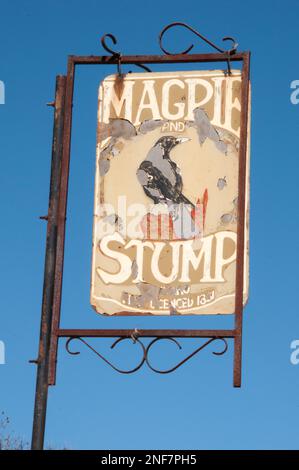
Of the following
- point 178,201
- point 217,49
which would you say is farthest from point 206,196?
point 217,49

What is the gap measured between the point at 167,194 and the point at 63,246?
83 centimetres

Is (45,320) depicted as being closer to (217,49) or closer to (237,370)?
(237,370)

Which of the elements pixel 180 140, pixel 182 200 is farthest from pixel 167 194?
pixel 180 140

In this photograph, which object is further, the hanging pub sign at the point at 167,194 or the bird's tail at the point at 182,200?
the bird's tail at the point at 182,200

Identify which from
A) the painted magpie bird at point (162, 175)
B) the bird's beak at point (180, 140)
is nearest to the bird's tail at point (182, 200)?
the painted magpie bird at point (162, 175)

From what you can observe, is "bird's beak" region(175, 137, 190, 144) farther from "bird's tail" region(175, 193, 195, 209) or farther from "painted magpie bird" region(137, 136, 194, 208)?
"bird's tail" region(175, 193, 195, 209)

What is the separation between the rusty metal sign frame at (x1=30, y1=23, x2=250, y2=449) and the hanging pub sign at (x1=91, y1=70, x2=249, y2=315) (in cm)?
9

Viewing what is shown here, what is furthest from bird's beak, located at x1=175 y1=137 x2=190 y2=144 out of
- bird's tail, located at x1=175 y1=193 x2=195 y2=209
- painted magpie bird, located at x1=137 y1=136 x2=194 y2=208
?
bird's tail, located at x1=175 y1=193 x2=195 y2=209

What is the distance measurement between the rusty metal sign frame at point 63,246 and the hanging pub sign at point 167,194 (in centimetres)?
9

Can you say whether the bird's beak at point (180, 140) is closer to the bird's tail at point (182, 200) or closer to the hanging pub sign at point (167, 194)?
the hanging pub sign at point (167, 194)

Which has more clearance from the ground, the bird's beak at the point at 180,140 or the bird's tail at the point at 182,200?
the bird's beak at the point at 180,140

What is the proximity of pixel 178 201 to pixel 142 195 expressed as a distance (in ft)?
0.88

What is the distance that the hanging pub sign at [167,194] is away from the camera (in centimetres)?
1265

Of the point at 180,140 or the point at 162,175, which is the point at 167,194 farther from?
the point at 180,140
